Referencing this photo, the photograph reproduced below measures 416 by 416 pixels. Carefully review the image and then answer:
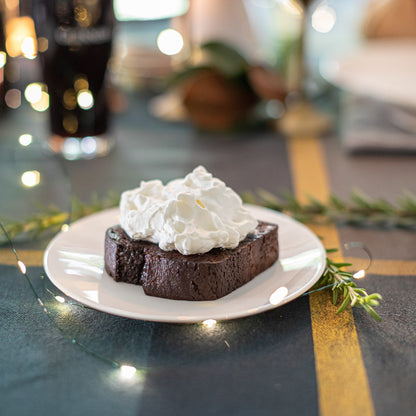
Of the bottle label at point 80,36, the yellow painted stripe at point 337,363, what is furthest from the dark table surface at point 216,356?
the bottle label at point 80,36

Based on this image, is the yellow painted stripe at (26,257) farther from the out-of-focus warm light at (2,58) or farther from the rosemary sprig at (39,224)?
the out-of-focus warm light at (2,58)

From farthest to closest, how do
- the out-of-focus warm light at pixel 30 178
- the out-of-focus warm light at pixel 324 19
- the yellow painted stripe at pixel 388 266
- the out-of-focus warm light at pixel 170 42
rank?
the out-of-focus warm light at pixel 324 19
the out-of-focus warm light at pixel 170 42
the out-of-focus warm light at pixel 30 178
the yellow painted stripe at pixel 388 266

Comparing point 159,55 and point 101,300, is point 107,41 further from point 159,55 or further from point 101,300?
point 101,300

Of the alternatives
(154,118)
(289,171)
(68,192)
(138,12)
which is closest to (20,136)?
(68,192)

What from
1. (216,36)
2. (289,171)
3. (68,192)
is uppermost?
(216,36)

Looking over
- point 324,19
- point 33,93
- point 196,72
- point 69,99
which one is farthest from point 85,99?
point 324,19

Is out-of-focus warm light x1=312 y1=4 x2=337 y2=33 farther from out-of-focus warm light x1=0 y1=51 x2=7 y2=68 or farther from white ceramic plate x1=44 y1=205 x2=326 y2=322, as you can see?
white ceramic plate x1=44 y1=205 x2=326 y2=322
